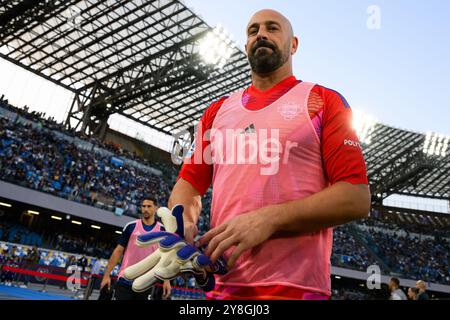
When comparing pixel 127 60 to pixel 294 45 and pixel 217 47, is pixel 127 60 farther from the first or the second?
pixel 294 45

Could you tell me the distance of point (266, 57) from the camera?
1.58m

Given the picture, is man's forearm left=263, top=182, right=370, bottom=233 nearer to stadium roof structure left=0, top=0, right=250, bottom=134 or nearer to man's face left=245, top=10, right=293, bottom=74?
man's face left=245, top=10, right=293, bottom=74

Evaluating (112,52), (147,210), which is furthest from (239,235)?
(112,52)

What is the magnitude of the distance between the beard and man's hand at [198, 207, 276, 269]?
663 mm

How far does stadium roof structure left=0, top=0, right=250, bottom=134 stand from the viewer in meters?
26.7

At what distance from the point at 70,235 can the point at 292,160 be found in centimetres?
2887

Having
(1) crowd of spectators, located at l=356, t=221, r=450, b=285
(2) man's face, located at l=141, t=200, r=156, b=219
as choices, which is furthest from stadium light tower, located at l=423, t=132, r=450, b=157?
(2) man's face, located at l=141, t=200, r=156, b=219

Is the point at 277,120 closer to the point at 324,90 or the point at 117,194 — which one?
the point at 324,90

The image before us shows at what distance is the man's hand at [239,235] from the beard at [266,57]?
66 cm

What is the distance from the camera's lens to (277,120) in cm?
147

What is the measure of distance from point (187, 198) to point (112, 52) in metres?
32.0

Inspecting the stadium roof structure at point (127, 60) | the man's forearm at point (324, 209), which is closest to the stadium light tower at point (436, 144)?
the stadium roof structure at point (127, 60)

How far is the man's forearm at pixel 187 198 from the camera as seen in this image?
1604mm

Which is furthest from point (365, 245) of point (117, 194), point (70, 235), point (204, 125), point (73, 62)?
point (204, 125)
